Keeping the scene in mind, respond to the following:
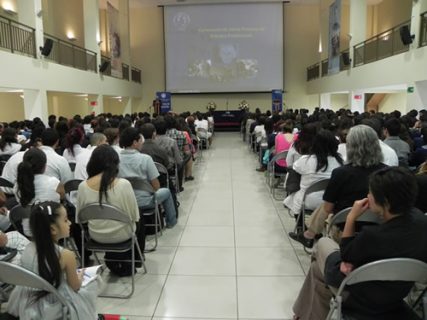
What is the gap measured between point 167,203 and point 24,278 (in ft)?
9.39

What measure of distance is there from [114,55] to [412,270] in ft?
53.9

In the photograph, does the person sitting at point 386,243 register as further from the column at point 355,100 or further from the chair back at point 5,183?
the column at point 355,100

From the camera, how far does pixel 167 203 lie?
4.80m

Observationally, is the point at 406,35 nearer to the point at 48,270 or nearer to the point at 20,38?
the point at 20,38

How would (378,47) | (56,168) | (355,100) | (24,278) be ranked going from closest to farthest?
(24,278), (56,168), (378,47), (355,100)

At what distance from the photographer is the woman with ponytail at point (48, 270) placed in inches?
79.4

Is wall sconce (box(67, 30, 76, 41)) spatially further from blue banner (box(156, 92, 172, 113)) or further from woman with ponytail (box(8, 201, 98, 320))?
woman with ponytail (box(8, 201, 98, 320))

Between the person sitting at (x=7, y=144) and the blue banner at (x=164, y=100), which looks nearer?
the person sitting at (x=7, y=144)

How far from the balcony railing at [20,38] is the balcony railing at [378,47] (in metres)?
9.96

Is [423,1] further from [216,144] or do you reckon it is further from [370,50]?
[216,144]

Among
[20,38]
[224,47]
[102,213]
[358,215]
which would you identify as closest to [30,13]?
[20,38]

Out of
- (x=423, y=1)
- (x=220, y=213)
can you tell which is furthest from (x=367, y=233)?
(x=423, y=1)

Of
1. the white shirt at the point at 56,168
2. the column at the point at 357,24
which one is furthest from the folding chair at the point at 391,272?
the column at the point at 357,24

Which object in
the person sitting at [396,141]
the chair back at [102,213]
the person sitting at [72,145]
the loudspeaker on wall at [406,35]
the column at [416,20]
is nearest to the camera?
the chair back at [102,213]
